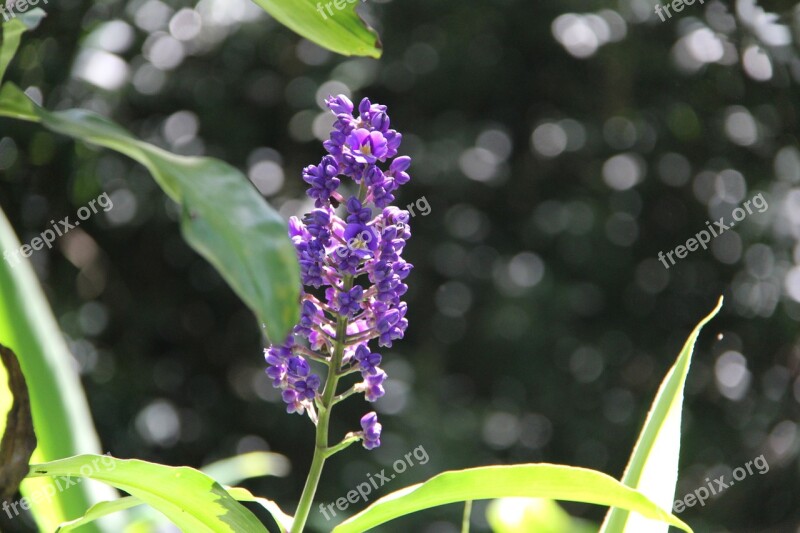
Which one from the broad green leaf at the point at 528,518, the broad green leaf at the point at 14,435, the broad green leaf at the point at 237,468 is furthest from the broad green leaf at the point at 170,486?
the broad green leaf at the point at 237,468

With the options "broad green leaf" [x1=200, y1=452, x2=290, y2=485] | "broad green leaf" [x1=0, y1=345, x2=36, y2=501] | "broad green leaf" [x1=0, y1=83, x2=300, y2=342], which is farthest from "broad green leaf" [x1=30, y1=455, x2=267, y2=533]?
"broad green leaf" [x1=200, y1=452, x2=290, y2=485]

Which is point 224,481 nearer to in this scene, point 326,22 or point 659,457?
point 659,457

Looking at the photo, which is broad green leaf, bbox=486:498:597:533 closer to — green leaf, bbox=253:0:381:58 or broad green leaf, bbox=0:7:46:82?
green leaf, bbox=253:0:381:58

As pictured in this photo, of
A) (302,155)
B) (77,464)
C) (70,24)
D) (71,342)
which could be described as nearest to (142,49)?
(70,24)

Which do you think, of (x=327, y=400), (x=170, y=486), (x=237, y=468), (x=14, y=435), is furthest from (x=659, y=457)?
(x=237, y=468)

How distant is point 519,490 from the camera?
1.98 feet

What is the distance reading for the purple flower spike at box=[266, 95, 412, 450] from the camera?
26.0 inches

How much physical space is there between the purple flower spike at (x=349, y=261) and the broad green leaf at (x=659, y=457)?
238 millimetres

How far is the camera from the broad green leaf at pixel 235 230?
0.46 metres

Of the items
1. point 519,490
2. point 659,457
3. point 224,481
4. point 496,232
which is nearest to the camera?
point 519,490

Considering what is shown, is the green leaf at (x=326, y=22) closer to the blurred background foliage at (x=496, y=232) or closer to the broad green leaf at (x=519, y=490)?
the broad green leaf at (x=519, y=490)

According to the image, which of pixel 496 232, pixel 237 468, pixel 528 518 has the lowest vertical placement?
pixel 496 232

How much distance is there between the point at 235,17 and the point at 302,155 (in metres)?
0.43

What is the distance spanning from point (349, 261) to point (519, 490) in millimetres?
201
